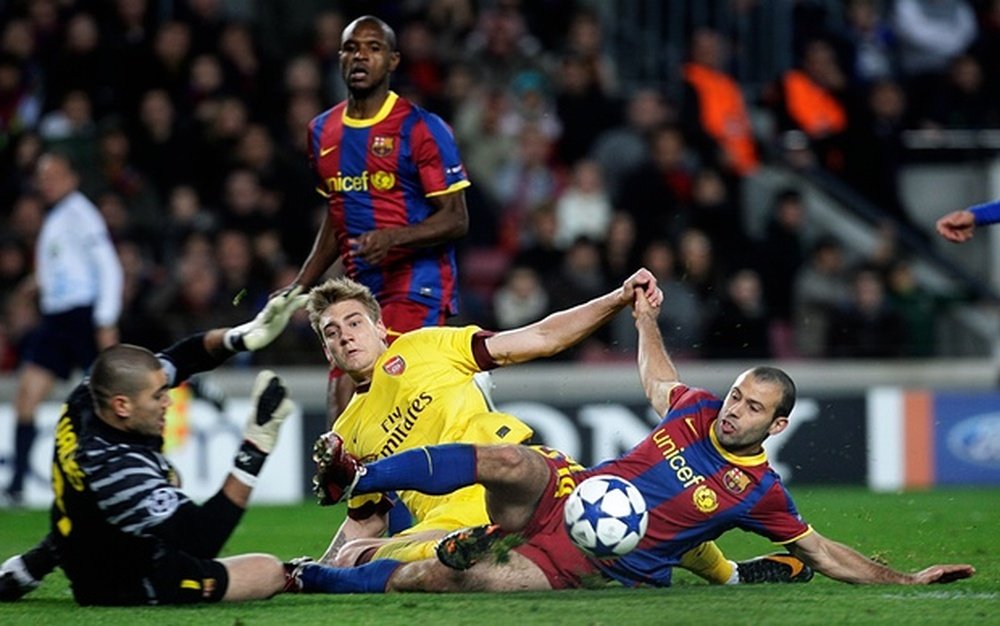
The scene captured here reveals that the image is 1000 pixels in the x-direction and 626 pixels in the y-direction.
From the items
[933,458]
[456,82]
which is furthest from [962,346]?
[456,82]

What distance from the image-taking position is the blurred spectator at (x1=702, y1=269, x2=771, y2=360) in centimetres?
1414

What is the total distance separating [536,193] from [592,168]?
507 mm

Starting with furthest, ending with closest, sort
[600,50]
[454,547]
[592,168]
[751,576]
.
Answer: [600,50] < [592,168] < [751,576] < [454,547]

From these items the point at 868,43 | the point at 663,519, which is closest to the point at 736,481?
the point at 663,519

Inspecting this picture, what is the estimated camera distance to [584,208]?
1487 centimetres

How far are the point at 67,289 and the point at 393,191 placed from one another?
4056 millimetres

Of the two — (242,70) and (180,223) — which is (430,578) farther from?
(242,70)

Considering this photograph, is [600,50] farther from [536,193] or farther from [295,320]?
[295,320]

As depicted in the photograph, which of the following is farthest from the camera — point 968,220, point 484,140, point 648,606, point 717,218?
point 484,140

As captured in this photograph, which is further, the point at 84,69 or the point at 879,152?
the point at 879,152

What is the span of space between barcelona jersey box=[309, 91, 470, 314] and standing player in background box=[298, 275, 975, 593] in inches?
67.9

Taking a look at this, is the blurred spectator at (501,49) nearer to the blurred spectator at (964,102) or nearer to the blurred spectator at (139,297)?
the blurred spectator at (139,297)

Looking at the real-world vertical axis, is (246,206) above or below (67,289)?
above

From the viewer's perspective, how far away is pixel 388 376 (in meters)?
8.05
